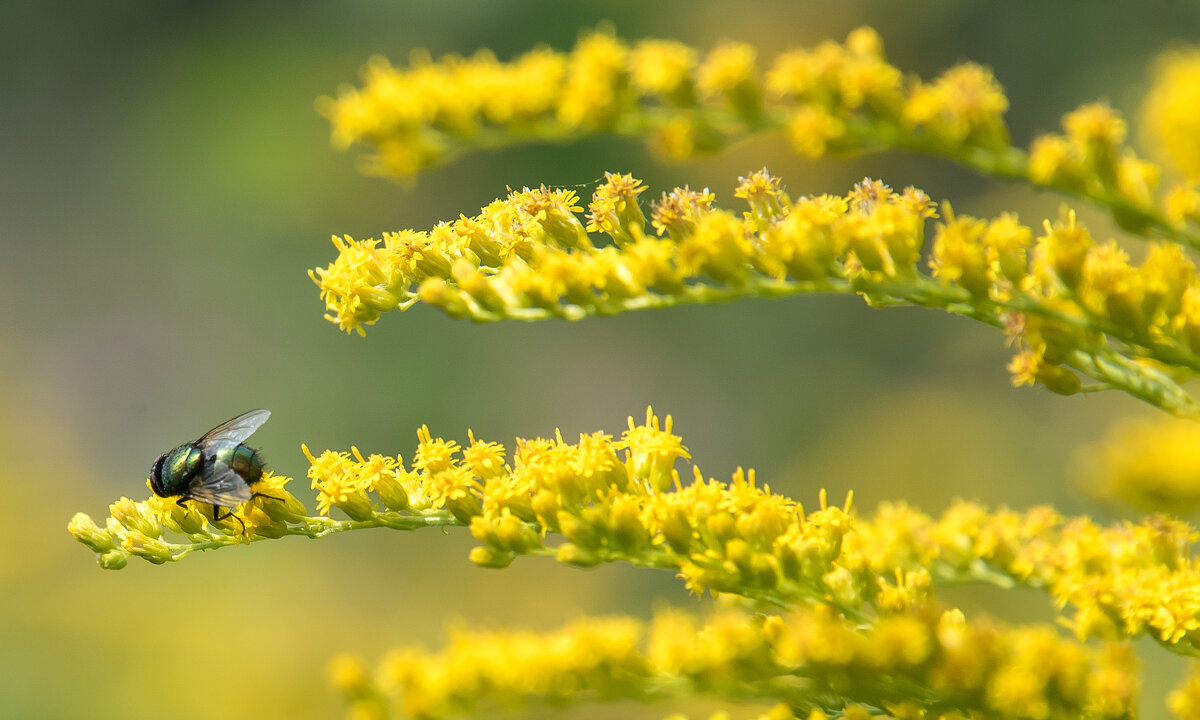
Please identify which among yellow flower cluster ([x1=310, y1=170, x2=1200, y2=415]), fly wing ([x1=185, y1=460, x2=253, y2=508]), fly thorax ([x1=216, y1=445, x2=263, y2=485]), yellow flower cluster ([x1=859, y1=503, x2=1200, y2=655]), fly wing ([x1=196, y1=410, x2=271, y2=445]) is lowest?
yellow flower cluster ([x1=859, y1=503, x2=1200, y2=655])

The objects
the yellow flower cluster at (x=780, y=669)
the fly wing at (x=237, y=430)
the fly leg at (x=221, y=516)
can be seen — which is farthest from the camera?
the fly wing at (x=237, y=430)

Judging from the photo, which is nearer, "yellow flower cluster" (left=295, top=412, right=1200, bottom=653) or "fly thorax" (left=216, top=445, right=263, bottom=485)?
"yellow flower cluster" (left=295, top=412, right=1200, bottom=653)

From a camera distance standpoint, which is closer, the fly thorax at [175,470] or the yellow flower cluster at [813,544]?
the yellow flower cluster at [813,544]

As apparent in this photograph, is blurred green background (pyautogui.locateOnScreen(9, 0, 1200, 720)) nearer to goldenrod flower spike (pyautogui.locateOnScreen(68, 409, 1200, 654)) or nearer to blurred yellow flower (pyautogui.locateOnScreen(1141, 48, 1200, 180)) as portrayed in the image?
goldenrod flower spike (pyautogui.locateOnScreen(68, 409, 1200, 654))

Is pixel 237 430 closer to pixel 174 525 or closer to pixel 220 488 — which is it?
pixel 220 488

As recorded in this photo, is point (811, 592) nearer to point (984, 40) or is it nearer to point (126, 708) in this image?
point (126, 708)

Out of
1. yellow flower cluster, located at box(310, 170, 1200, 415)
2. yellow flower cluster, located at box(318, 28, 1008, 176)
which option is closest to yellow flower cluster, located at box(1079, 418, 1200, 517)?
yellow flower cluster, located at box(310, 170, 1200, 415)

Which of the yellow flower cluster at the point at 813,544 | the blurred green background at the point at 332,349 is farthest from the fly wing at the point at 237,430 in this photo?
the blurred green background at the point at 332,349

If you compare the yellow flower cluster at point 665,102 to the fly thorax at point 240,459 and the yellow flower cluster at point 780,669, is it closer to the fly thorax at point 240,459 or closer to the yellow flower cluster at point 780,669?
the yellow flower cluster at point 780,669
